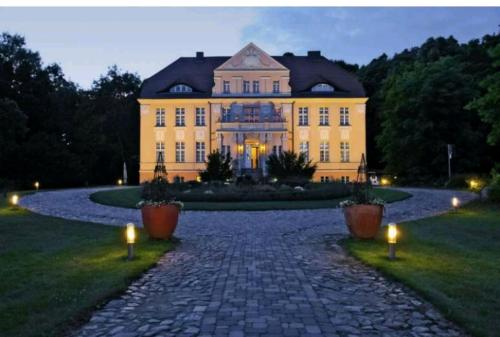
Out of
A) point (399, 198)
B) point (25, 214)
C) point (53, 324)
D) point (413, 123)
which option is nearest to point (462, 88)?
point (413, 123)

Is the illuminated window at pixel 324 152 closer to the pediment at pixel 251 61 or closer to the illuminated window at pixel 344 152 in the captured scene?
the illuminated window at pixel 344 152

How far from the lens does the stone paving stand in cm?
541

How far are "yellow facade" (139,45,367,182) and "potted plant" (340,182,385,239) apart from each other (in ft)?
115

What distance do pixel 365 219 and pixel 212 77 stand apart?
1558 inches

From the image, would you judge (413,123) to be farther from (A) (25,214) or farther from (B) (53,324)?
(B) (53,324)

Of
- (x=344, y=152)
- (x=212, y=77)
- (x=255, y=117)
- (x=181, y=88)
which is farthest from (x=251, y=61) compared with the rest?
(x=344, y=152)

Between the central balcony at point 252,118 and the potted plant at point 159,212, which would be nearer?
→ the potted plant at point 159,212

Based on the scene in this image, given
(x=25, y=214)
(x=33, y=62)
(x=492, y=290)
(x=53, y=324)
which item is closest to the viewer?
(x=53, y=324)

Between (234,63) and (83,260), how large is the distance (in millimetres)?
40171

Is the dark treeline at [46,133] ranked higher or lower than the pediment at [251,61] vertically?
lower

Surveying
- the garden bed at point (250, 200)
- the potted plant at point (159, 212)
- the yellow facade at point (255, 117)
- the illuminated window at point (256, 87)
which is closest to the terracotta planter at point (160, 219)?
the potted plant at point (159, 212)

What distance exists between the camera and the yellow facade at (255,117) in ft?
156

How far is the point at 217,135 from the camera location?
46.8 metres

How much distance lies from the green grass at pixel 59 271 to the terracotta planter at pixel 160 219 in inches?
12.6
